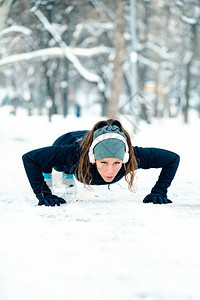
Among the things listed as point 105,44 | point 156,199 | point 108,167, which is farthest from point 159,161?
point 105,44

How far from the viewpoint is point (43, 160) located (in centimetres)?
277

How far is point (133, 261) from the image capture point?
168cm

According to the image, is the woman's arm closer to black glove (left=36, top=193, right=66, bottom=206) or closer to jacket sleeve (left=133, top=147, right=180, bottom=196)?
jacket sleeve (left=133, top=147, right=180, bottom=196)

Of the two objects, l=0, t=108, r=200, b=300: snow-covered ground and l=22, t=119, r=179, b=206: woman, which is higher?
l=22, t=119, r=179, b=206: woman

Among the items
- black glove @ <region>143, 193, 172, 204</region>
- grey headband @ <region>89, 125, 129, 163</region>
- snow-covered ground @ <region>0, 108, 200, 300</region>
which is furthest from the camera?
black glove @ <region>143, 193, 172, 204</region>

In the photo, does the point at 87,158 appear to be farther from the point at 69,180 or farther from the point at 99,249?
the point at 99,249

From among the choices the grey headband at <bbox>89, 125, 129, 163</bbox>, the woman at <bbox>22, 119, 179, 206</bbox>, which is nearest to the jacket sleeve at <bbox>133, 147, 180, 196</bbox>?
the woman at <bbox>22, 119, 179, 206</bbox>

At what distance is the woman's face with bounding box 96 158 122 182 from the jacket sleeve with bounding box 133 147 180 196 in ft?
0.97

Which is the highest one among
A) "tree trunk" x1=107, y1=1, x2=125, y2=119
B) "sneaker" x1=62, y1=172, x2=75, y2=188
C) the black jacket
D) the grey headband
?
"tree trunk" x1=107, y1=1, x2=125, y2=119

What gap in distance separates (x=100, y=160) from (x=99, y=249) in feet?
3.06

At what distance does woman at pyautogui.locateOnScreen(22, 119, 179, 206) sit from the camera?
2.63 m

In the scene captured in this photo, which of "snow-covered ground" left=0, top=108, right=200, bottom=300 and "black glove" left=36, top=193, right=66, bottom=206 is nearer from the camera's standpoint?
"snow-covered ground" left=0, top=108, right=200, bottom=300

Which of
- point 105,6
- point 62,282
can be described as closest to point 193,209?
point 62,282

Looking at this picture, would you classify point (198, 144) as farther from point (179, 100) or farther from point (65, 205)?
point (179, 100)
